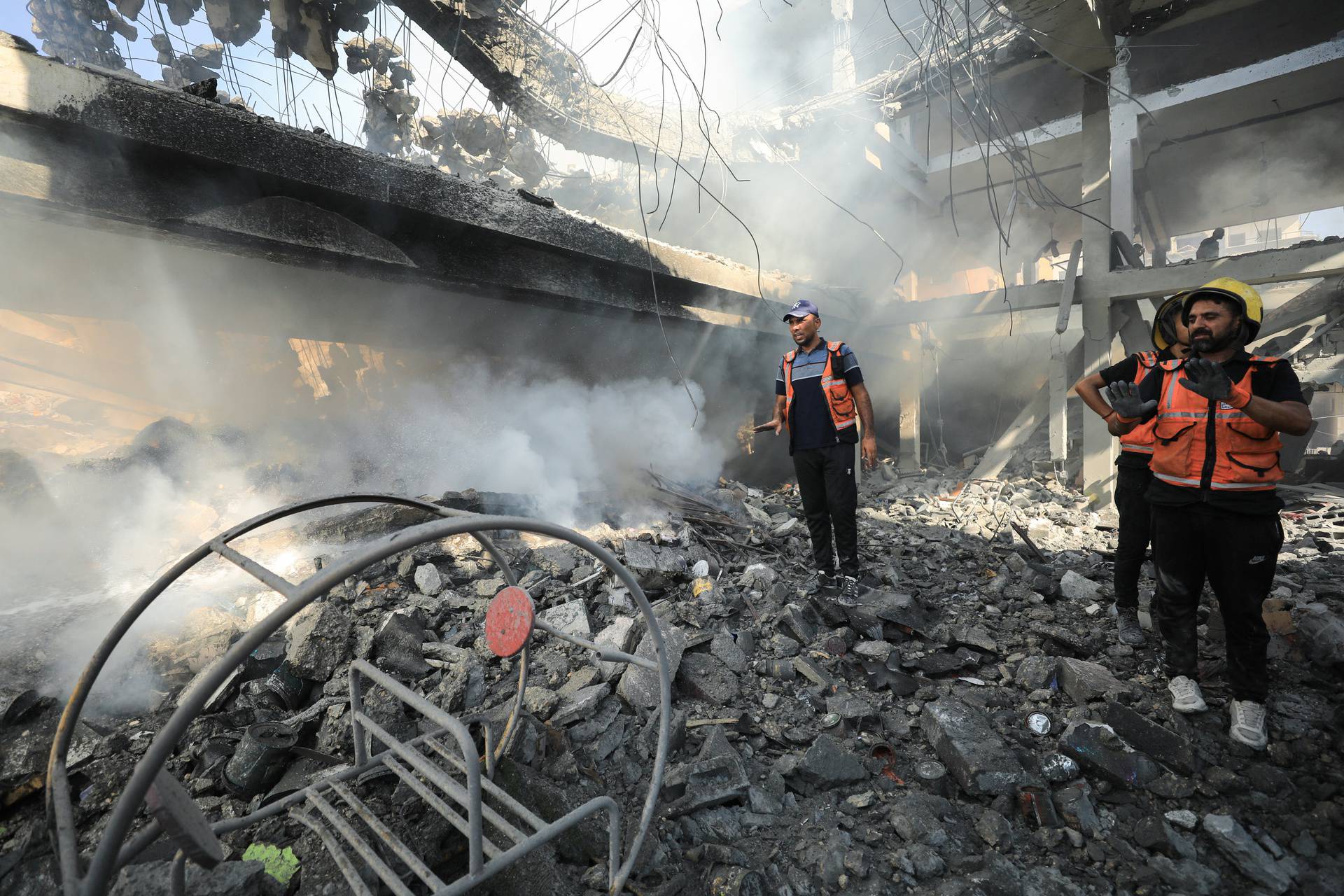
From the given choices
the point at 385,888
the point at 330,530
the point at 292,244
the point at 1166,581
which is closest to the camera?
the point at 385,888

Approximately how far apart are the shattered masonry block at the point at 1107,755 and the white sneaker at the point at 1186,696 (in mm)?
532

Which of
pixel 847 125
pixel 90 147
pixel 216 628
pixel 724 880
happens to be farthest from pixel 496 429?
pixel 847 125

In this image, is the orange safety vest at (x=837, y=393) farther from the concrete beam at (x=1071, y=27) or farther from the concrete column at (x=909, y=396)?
the concrete column at (x=909, y=396)

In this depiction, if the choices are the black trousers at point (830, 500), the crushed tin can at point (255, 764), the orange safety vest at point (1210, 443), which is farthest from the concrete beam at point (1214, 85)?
the crushed tin can at point (255, 764)

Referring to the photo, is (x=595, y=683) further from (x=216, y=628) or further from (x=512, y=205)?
(x=512, y=205)

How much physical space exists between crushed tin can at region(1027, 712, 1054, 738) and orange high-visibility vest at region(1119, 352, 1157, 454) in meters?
1.51

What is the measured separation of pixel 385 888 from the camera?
197 centimetres

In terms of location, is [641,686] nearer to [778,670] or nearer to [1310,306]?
[778,670]

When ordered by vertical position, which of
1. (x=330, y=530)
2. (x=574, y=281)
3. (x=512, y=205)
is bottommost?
(x=330, y=530)

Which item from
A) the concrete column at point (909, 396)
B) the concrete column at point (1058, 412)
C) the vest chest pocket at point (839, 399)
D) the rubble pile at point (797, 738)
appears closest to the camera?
the rubble pile at point (797, 738)

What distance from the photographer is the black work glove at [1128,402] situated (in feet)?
8.84

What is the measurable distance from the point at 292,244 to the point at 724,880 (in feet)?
13.5

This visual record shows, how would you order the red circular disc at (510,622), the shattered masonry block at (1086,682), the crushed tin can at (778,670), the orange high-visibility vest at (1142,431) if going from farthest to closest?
the crushed tin can at (778,670)
the orange high-visibility vest at (1142,431)
the shattered masonry block at (1086,682)
the red circular disc at (510,622)

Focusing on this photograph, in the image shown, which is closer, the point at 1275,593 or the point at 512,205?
the point at 1275,593
